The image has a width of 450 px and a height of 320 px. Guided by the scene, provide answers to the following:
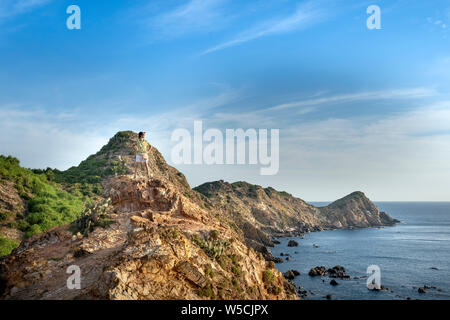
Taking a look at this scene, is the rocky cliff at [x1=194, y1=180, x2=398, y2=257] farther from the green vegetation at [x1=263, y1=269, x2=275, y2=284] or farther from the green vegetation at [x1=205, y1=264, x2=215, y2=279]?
the green vegetation at [x1=205, y1=264, x2=215, y2=279]

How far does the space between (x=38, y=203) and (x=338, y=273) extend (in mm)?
57659

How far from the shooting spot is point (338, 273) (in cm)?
6259

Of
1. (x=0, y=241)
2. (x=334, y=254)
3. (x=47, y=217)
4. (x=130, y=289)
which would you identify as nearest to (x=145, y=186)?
(x=130, y=289)

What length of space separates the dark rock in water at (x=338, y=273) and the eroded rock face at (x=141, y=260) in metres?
45.7

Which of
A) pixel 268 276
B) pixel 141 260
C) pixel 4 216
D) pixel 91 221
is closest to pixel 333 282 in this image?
pixel 268 276

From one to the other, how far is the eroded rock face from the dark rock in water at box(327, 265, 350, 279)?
150ft

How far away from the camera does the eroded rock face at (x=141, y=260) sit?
37.1 feet

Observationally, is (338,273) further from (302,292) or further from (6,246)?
(6,246)

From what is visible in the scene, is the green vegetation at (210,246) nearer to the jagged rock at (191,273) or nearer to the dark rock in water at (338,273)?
the jagged rock at (191,273)

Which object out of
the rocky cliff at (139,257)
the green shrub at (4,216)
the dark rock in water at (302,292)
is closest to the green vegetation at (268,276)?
the rocky cliff at (139,257)
